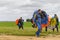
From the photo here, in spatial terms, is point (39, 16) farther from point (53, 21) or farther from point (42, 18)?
point (53, 21)

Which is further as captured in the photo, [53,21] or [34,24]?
[53,21]

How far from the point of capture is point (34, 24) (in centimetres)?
2211

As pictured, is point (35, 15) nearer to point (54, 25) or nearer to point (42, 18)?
point (42, 18)

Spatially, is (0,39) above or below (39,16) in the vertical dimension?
below

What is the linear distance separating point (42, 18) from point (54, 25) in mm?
10410

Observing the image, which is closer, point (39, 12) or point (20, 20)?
point (39, 12)

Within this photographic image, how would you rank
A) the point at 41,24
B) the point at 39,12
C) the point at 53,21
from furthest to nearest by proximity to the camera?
1. the point at 53,21
2. the point at 41,24
3. the point at 39,12

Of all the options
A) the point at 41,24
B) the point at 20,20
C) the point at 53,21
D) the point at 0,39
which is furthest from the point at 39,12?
the point at 20,20

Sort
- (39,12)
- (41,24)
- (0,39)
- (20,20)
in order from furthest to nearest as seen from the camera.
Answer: (20,20)
(41,24)
(39,12)
(0,39)

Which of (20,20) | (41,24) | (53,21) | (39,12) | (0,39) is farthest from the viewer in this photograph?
(20,20)

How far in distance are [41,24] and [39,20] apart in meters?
1.39

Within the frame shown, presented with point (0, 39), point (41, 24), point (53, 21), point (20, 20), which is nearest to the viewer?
point (0, 39)

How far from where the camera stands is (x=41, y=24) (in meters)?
22.7

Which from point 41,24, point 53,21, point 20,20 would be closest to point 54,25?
point 53,21
